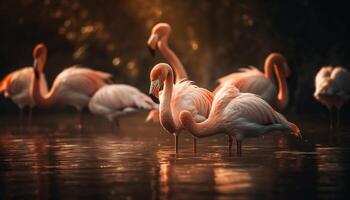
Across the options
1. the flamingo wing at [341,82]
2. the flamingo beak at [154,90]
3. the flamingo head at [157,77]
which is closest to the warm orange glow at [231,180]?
the flamingo beak at [154,90]

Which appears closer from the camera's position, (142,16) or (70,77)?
(70,77)

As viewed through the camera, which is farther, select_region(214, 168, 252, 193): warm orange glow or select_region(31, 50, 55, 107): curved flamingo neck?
select_region(31, 50, 55, 107): curved flamingo neck

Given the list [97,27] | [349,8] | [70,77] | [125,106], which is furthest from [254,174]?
[97,27]

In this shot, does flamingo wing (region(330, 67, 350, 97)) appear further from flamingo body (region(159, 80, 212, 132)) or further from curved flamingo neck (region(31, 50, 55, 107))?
curved flamingo neck (region(31, 50, 55, 107))

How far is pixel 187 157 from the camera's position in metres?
11.9

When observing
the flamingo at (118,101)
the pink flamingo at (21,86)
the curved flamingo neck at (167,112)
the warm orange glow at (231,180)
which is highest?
the pink flamingo at (21,86)

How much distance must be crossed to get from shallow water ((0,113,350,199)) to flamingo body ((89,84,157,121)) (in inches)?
48.3

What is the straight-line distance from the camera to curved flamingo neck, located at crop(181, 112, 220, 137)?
1148cm

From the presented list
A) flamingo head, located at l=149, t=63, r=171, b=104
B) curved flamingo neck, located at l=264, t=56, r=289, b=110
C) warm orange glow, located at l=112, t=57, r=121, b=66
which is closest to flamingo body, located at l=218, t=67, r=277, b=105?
curved flamingo neck, located at l=264, t=56, r=289, b=110

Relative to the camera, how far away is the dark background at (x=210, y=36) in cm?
2286

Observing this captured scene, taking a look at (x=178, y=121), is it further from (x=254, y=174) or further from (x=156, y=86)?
(x=254, y=174)

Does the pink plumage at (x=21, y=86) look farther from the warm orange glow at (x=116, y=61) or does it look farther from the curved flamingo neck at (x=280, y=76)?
the curved flamingo neck at (x=280, y=76)

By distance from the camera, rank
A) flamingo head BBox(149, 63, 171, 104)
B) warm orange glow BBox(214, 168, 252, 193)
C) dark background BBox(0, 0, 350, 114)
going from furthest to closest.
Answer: dark background BBox(0, 0, 350, 114)
flamingo head BBox(149, 63, 171, 104)
warm orange glow BBox(214, 168, 252, 193)

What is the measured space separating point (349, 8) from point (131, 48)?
6.00 meters
